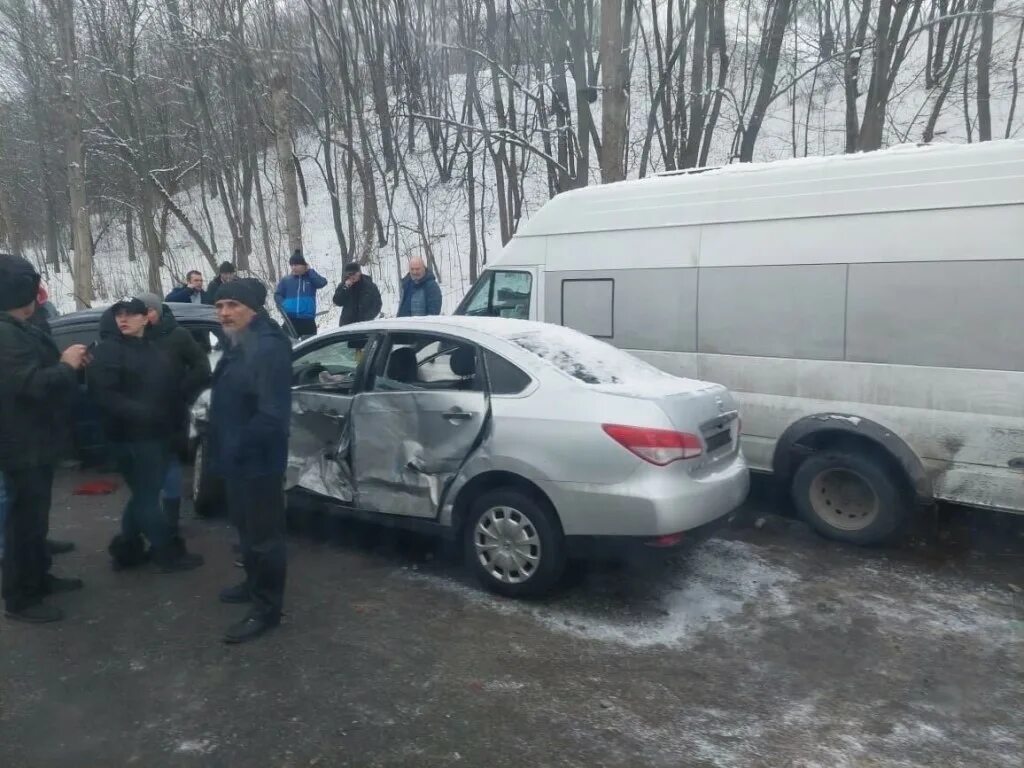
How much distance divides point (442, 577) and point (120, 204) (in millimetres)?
25765

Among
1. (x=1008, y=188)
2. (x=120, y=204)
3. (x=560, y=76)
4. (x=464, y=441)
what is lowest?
(x=464, y=441)

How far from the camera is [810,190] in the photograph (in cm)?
574

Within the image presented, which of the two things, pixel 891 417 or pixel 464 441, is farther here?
pixel 891 417

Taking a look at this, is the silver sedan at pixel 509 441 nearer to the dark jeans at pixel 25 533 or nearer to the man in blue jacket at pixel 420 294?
the dark jeans at pixel 25 533

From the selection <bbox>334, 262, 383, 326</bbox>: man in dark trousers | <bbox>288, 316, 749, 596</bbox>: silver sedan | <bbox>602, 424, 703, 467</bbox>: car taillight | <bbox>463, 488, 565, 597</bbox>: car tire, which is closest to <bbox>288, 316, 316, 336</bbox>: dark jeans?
<bbox>334, 262, 383, 326</bbox>: man in dark trousers

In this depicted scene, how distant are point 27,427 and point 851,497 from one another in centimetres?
513

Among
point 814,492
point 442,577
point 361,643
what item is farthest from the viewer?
point 814,492

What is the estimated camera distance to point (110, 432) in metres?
4.68

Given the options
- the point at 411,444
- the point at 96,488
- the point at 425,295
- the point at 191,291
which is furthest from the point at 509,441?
the point at 191,291

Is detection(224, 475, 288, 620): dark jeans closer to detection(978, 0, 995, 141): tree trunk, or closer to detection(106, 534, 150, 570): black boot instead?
detection(106, 534, 150, 570): black boot

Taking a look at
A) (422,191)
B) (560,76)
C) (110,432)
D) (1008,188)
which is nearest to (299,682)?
(110,432)

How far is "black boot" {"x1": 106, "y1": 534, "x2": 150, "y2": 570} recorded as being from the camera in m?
5.02

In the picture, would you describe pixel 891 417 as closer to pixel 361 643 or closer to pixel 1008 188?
pixel 1008 188

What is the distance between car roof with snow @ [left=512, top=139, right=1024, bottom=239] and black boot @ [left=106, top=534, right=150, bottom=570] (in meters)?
4.21
